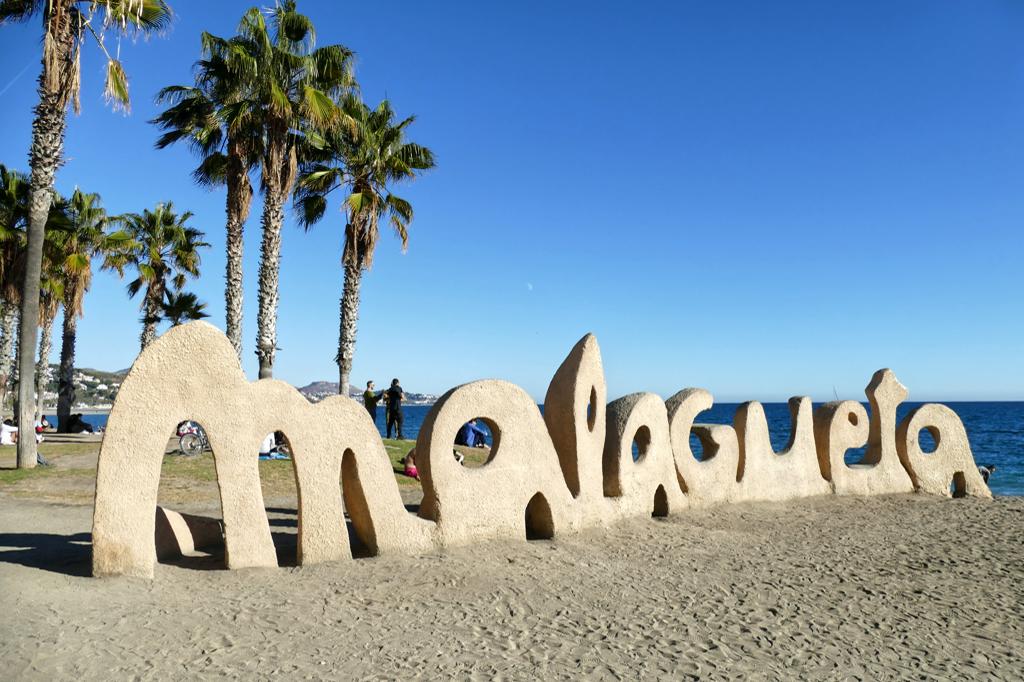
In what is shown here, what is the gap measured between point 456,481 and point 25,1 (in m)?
12.7

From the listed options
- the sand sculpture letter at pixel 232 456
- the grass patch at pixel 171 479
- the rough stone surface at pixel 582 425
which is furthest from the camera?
the grass patch at pixel 171 479

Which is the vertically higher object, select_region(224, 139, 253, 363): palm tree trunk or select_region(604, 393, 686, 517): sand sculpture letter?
select_region(224, 139, 253, 363): palm tree trunk

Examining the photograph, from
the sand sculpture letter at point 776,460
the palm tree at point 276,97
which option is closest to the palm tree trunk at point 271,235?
the palm tree at point 276,97

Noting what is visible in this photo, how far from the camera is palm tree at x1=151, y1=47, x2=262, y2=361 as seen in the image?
1475cm

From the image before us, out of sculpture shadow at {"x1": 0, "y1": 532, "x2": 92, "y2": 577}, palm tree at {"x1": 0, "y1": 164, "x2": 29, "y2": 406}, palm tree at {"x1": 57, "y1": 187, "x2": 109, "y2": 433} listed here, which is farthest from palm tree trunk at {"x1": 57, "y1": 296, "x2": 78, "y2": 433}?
sculpture shadow at {"x1": 0, "y1": 532, "x2": 92, "y2": 577}

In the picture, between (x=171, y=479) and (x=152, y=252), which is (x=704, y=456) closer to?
(x=171, y=479)

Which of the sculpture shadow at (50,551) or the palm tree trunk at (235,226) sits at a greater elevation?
the palm tree trunk at (235,226)

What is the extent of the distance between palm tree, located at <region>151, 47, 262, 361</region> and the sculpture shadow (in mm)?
7573

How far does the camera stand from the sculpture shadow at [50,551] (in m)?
5.78

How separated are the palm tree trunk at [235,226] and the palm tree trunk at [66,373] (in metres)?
12.2

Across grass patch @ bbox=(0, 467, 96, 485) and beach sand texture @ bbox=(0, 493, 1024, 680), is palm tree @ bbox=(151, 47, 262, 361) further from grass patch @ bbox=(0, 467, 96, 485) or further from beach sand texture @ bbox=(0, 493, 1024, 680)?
beach sand texture @ bbox=(0, 493, 1024, 680)

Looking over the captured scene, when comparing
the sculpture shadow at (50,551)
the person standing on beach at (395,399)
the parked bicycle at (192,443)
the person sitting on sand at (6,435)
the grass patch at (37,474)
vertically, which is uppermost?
the person standing on beach at (395,399)

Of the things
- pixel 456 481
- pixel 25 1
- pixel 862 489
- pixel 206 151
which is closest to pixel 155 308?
pixel 206 151

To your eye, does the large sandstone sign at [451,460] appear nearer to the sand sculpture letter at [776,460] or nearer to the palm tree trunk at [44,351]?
the sand sculpture letter at [776,460]
